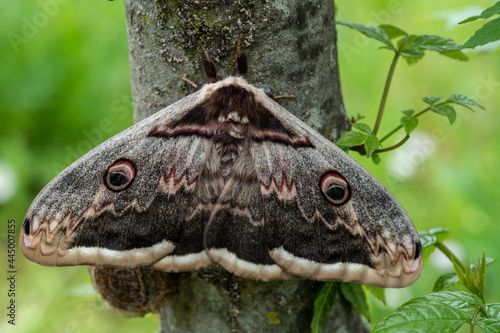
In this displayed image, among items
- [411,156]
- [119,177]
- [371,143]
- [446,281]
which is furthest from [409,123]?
[411,156]

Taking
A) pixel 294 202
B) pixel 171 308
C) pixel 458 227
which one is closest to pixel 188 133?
pixel 294 202

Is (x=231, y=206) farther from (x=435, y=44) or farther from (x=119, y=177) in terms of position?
(x=435, y=44)

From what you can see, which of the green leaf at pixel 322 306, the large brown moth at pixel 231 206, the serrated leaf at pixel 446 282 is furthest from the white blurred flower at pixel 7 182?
the serrated leaf at pixel 446 282

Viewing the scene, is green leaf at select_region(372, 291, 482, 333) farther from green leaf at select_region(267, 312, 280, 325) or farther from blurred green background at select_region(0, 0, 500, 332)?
blurred green background at select_region(0, 0, 500, 332)

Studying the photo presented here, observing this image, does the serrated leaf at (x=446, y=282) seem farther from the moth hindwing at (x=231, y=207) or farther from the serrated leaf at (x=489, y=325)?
the serrated leaf at (x=489, y=325)

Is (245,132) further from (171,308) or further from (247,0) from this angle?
(171,308)

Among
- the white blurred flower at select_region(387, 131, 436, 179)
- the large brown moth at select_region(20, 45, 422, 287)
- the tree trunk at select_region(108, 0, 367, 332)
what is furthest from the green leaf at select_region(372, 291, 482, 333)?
the white blurred flower at select_region(387, 131, 436, 179)
